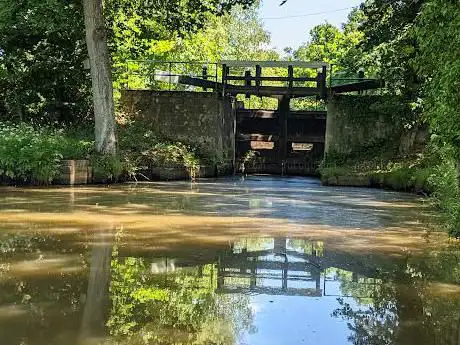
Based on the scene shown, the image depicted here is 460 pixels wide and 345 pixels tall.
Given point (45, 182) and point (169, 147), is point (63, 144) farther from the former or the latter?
point (169, 147)

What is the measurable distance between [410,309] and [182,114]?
17325mm

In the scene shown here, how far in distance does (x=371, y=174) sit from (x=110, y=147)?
7.67 metres

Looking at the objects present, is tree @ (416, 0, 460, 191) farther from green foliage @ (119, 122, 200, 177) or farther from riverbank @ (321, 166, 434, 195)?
green foliage @ (119, 122, 200, 177)

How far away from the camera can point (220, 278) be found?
4531 millimetres

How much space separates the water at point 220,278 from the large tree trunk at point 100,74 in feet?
21.0

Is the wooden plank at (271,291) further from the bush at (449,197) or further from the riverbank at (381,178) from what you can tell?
the riverbank at (381,178)

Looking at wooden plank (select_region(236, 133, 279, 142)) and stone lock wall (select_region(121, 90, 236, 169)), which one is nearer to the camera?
stone lock wall (select_region(121, 90, 236, 169))

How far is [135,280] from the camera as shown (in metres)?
4.31

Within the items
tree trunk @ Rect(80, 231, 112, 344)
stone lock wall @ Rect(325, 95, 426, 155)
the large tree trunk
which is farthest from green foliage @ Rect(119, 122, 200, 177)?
tree trunk @ Rect(80, 231, 112, 344)

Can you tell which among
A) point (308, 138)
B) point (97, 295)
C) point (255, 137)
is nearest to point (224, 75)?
point (255, 137)

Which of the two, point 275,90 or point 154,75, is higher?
point 154,75

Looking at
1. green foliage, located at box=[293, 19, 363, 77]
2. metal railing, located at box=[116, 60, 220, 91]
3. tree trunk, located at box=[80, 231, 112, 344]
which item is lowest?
tree trunk, located at box=[80, 231, 112, 344]

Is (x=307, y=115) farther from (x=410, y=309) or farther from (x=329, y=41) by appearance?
(x=329, y=41)

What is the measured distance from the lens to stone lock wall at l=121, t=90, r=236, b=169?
20.5 m
